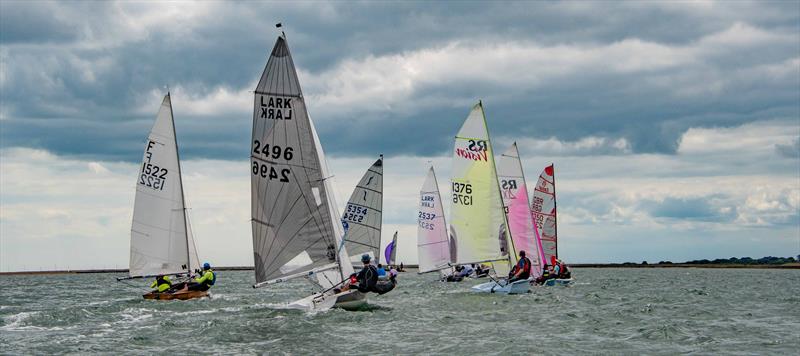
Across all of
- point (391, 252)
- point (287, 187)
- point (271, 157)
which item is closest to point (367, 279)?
point (287, 187)

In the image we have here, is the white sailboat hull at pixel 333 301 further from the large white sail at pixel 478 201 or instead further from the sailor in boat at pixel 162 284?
the large white sail at pixel 478 201

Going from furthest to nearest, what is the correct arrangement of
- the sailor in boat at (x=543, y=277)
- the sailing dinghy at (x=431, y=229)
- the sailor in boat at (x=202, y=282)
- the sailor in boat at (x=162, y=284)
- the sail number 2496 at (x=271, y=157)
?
the sailing dinghy at (x=431, y=229) → the sailor in boat at (x=543, y=277) → the sailor in boat at (x=162, y=284) → the sailor in boat at (x=202, y=282) → the sail number 2496 at (x=271, y=157)

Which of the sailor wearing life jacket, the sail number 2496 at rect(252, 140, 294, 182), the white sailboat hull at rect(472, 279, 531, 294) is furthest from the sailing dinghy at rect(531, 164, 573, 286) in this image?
the sail number 2496 at rect(252, 140, 294, 182)

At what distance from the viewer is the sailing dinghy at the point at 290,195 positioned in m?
26.4

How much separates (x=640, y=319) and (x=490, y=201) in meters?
12.9

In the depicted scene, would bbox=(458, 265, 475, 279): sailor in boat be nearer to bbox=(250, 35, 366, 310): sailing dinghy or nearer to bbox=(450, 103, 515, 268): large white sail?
bbox=(450, 103, 515, 268): large white sail

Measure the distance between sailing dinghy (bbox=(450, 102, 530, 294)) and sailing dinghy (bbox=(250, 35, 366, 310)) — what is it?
1287 centimetres

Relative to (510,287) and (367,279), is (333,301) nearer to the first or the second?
(367,279)

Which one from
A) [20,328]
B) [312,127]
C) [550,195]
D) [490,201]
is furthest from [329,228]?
[550,195]

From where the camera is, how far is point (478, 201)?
39.9 meters

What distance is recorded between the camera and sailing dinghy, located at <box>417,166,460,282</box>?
52.8 m

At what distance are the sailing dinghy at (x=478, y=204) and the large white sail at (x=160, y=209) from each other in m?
13.5

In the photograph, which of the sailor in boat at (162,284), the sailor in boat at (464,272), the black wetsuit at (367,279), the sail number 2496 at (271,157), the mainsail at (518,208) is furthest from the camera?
the sailor in boat at (464,272)

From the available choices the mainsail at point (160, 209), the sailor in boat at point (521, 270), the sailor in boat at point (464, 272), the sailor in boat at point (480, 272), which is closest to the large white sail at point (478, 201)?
the sailor in boat at point (521, 270)
